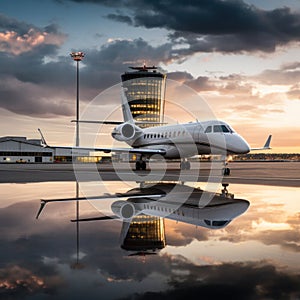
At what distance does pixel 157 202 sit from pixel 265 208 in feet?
8.32

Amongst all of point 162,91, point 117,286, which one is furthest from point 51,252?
point 162,91

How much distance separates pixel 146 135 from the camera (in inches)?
1389

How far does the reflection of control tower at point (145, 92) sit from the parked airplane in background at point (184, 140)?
98.7 metres

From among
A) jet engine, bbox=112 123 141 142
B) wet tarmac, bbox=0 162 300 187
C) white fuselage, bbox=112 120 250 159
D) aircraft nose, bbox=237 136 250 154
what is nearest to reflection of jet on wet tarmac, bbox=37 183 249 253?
wet tarmac, bbox=0 162 300 187

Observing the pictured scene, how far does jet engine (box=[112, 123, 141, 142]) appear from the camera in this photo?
37.1 metres

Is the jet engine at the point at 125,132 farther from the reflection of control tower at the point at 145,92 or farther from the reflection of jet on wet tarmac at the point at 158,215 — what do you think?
the reflection of control tower at the point at 145,92

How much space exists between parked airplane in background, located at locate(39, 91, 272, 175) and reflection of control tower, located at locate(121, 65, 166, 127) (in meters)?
98.7

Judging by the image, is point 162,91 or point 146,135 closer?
point 146,135

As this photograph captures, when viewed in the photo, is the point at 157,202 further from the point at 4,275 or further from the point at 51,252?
the point at 4,275

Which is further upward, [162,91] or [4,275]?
[162,91]

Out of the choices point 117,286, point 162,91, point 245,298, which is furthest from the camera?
point 162,91

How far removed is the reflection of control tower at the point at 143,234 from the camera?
192 inches

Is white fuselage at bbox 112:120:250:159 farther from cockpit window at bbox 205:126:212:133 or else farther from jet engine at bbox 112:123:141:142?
jet engine at bbox 112:123:141:142

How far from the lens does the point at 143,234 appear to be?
18.1 ft
